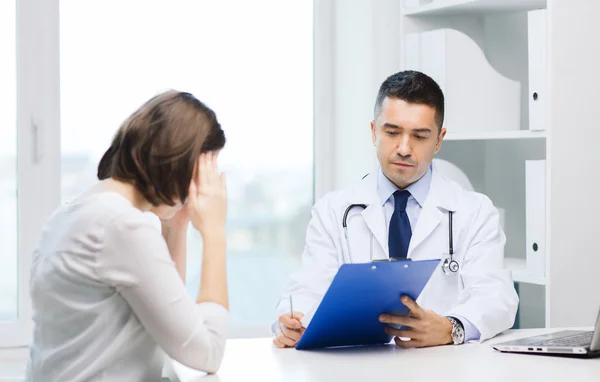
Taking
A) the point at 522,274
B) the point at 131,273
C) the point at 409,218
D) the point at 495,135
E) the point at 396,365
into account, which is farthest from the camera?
the point at 495,135

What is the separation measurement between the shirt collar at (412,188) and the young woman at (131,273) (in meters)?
0.84

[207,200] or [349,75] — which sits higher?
[349,75]

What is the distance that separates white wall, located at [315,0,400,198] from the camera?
9.75 ft

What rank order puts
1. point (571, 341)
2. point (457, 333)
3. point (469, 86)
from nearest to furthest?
→ point (571, 341) < point (457, 333) < point (469, 86)

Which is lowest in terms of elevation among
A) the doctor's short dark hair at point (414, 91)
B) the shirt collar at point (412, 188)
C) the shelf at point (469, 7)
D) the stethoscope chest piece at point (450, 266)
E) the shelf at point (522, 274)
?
the shelf at point (522, 274)

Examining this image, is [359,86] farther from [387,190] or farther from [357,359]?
[357,359]

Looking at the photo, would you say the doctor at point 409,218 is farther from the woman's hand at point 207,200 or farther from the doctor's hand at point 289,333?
the woman's hand at point 207,200

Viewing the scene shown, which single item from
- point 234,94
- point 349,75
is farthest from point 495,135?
point 234,94

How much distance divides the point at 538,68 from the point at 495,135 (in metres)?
0.28

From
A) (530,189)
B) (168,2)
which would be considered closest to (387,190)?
(530,189)

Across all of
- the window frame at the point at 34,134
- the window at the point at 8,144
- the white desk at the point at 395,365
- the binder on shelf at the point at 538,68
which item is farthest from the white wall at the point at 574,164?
the window at the point at 8,144

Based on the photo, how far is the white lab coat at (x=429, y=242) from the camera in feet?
6.75

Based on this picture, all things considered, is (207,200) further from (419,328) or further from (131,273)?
(419,328)

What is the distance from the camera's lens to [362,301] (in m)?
1.59
